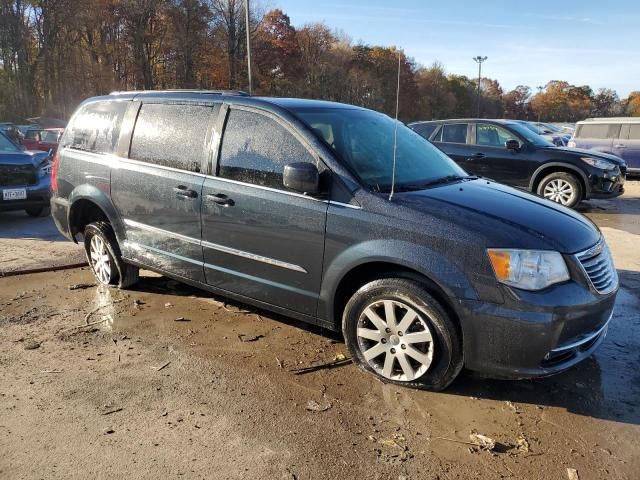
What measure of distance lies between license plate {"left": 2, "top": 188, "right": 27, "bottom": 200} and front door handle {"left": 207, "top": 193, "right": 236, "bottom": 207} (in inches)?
236

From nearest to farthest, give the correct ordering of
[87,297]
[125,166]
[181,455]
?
[181,455] < [125,166] < [87,297]

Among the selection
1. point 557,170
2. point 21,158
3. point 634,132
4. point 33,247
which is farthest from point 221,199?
point 634,132

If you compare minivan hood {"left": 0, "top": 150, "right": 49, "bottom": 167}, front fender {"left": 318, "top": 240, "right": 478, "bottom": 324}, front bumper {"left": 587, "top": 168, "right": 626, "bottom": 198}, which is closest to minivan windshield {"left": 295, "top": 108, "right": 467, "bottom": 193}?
front fender {"left": 318, "top": 240, "right": 478, "bottom": 324}

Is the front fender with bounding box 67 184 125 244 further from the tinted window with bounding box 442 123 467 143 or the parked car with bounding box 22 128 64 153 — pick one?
the parked car with bounding box 22 128 64 153

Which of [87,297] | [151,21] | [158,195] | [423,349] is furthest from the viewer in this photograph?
[151,21]

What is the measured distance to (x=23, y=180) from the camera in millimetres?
8617

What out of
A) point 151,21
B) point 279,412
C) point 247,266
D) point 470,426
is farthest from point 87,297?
point 151,21

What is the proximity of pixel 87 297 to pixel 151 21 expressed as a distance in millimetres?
50190

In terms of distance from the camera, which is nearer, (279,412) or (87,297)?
(279,412)

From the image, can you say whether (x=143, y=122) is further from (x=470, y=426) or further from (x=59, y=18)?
(x=59, y=18)

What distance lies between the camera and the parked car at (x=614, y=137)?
560 inches

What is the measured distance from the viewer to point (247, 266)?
386 cm

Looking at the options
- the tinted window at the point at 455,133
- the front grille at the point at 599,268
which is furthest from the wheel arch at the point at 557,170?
the front grille at the point at 599,268

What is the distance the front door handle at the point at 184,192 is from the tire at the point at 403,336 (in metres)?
1.55
